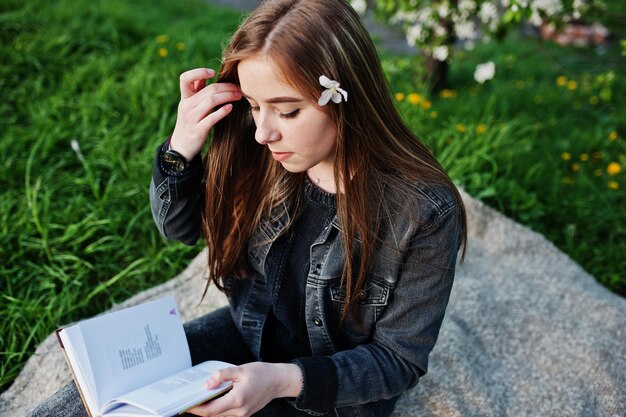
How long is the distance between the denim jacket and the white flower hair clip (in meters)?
0.27

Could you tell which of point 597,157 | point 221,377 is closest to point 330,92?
point 221,377

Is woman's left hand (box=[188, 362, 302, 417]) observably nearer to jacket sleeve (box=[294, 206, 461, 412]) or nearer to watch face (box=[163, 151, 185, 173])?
jacket sleeve (box=[294, 206, 461, 412])

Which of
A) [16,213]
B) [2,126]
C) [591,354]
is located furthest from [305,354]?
[2,126]

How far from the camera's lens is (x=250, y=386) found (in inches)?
49.2

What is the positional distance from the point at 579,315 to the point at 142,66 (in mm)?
2698

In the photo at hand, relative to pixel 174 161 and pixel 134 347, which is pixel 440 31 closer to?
pixel 174 161

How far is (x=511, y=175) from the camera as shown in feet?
9.98

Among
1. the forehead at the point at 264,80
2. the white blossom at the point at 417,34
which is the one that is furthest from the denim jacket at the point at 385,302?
the white blossom at the point at 417,34

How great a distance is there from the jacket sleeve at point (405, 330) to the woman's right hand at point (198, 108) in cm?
55

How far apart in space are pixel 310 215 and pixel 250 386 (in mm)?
496

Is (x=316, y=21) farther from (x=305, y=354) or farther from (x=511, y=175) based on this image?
(x=511, y=175)

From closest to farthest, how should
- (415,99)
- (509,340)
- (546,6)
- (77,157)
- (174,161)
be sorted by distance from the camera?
(174,161), (509,340), (546,6), (77,157), (415,99)

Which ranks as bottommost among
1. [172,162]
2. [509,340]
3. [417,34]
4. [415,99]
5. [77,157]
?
[509,340]

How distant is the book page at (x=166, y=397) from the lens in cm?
117
